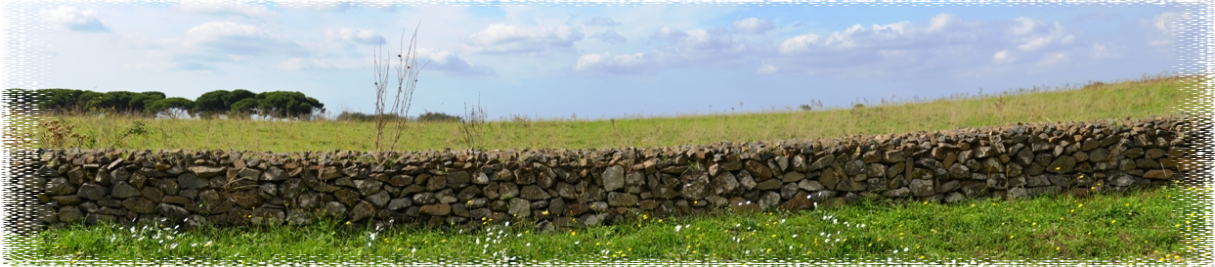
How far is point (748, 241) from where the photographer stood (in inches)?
267

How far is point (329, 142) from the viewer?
13352mm

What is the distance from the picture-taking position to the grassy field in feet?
42.5

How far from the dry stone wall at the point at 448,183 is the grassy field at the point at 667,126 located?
4147mm

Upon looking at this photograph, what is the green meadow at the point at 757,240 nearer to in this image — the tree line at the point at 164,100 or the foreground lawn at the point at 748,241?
the foreground lawn at the point at 748,241

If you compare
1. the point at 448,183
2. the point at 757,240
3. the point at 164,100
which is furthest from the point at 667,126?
the point at 164,100

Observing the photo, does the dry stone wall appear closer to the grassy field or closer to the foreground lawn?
the foreground lawn

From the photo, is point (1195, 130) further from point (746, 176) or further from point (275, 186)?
point (275, 186)

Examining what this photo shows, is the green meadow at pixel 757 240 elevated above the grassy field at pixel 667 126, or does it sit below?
below

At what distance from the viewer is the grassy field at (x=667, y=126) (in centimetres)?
1297

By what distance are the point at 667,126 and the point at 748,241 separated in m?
8.68

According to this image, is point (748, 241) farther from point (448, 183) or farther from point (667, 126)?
point (667, 126)

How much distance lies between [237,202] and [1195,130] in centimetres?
1030

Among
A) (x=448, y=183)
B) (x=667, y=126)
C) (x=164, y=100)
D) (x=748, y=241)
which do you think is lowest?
(x=748, y=241)

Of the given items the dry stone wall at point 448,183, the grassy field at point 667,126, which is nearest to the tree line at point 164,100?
the grassy field at point 667,126
